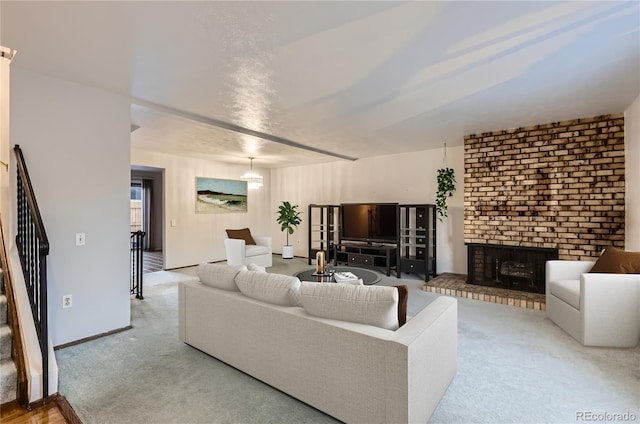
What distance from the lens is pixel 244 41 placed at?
2158 mm

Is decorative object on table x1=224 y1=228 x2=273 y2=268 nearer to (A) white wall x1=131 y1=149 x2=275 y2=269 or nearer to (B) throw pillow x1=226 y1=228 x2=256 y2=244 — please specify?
(B) throw pillow x1=226 y1=228 x2=256 y2=244

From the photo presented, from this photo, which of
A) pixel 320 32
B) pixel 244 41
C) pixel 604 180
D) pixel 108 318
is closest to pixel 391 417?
pixel 320 32

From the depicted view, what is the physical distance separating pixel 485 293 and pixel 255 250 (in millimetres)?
4108

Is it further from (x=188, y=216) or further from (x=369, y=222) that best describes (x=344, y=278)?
(x=188, y=216)

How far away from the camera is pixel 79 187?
9.62 feet

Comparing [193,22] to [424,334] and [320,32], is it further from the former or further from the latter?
[424,334]

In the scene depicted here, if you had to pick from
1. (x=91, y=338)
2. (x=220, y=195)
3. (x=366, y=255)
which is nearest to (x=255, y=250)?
(x=220, y=195)

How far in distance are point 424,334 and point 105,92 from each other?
3.49 meters

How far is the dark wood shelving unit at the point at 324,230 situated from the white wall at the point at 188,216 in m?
1.84

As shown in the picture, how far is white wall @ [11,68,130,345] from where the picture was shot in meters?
2.70

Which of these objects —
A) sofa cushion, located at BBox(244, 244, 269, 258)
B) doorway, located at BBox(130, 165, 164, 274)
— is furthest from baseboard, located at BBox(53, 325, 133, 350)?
doorway, located at BBox(130, 165, 164, 274)

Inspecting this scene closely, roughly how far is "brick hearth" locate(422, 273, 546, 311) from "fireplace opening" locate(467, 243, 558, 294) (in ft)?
0.42

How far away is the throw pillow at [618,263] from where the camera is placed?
2.98 meters

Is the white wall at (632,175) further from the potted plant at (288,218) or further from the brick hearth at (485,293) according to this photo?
the potted plant at (288,218)
